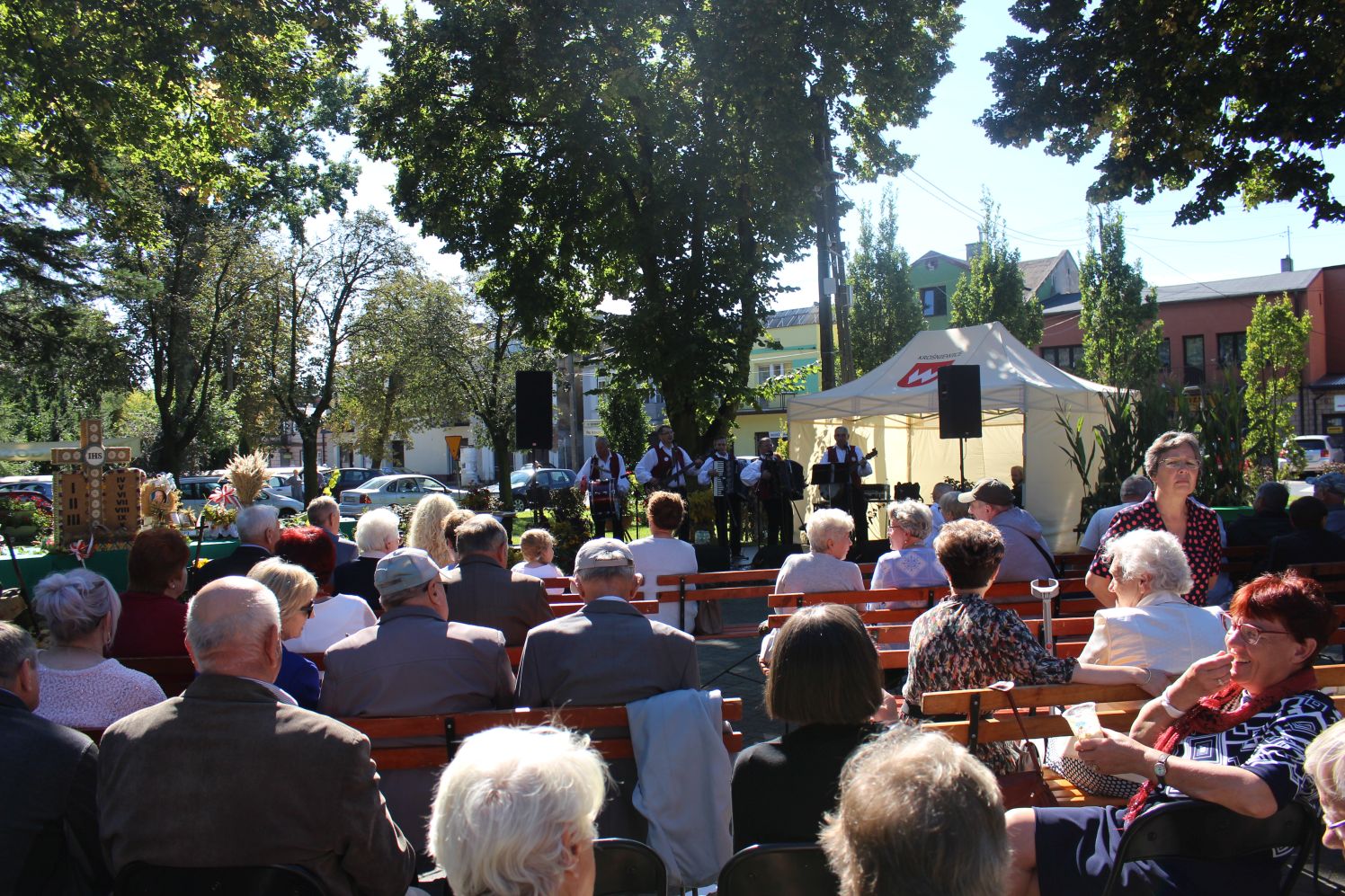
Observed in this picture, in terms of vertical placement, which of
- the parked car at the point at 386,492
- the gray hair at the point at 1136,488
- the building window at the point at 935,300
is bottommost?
the parked car at the point at 386,492

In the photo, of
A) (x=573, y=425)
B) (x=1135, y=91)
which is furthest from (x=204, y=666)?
(x=573, y=425)

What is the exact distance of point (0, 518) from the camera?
11.5 m

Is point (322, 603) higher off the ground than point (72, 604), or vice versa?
point (72, 604)

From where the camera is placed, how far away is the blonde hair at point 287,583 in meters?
3.62

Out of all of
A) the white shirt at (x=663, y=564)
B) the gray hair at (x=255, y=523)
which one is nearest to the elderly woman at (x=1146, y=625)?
the white shirt at (x=663, y=564)

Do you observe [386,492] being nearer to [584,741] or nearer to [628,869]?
[628,869]

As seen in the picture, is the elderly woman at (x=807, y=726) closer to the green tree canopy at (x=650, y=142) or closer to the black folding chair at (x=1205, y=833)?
the black folding chair at (x=1205, y=833)

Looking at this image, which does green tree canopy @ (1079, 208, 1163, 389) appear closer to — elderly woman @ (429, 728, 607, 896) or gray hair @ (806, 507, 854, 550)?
gray hair @ (806, 507, 854, 550)

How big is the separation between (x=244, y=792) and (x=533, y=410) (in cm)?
1187

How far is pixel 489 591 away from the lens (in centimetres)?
462

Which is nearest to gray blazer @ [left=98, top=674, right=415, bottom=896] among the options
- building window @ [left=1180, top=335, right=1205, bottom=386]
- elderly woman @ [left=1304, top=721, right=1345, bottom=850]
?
elderly woman @ [left=1304, top=721, right=1345, bottom=850]

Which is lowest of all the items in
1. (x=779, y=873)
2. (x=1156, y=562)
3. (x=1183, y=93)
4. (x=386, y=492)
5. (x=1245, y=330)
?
(x=386, y=492)

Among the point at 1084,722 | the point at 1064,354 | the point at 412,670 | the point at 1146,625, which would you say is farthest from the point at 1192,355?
the point at 412,670

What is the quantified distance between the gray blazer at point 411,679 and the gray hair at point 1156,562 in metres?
2.28
